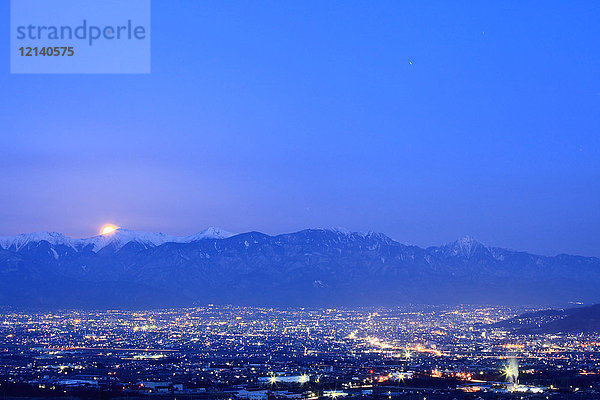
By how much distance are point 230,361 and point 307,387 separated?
22.2 metres

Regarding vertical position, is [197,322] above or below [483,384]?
above

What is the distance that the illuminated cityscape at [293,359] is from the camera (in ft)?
196

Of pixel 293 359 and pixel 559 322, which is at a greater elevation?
pixel 559 322

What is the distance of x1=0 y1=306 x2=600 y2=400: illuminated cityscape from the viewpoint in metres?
59.8

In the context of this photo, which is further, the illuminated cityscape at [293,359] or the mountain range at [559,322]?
the mountain range at [559,322]

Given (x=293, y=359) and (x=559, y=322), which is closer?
(x=293, y=359)

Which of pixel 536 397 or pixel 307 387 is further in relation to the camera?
pixel 307 387

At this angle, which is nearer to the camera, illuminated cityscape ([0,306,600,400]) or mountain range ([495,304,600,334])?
illuminated cityscape ([0,306,600,400])

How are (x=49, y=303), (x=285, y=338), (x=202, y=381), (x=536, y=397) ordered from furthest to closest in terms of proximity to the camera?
(x=49, y=303)
(x=285, y=338)
(x=202, y=381)
(x=536, y=397)

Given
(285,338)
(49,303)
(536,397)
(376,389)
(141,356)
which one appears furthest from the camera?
(49,303)

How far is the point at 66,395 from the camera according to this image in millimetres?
56594

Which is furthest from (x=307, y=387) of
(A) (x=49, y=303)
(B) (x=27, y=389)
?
(A) (x=49, y=303)

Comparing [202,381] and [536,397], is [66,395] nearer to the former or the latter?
[202,381]

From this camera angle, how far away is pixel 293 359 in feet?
276
